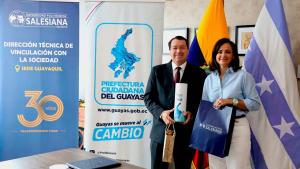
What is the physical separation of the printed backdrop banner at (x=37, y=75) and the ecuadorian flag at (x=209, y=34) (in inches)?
42.0

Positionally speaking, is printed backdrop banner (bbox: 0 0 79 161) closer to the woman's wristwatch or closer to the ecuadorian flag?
the ecuadorian flag

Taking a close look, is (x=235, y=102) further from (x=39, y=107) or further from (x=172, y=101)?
(x=39, y=107)

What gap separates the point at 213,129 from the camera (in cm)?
195

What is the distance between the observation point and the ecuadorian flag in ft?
8.55

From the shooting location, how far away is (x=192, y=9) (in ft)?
11.2

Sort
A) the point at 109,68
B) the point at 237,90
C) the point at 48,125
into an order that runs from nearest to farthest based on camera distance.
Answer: the point at 237,90, the point at 109,68, the point at 48,125

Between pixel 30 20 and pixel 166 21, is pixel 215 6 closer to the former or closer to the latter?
pixel 166 21

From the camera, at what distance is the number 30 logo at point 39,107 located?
2.67 m

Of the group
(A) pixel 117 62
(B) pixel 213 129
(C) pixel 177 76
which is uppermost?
(A) pixel 117 62

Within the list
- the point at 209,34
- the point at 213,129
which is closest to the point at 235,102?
the point at 213,129

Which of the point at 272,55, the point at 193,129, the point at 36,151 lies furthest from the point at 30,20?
the point at 272,55

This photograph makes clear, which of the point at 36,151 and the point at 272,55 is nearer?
the point at 272,55

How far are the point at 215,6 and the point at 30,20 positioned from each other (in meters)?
1.55

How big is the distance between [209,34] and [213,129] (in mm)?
1013
